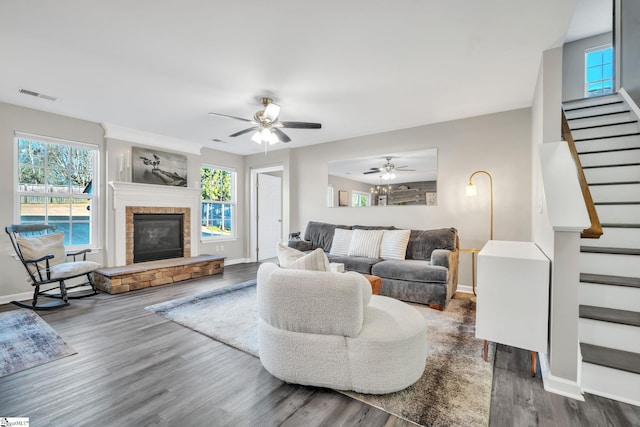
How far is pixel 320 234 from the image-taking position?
5.17m

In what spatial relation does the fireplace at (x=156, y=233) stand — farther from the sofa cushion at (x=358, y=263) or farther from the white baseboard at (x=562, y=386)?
the white baseboard at (x=562, y=386)

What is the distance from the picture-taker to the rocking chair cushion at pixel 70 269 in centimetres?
340

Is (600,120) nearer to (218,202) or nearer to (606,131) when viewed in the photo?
(606,131)

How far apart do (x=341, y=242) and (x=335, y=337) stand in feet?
10.1

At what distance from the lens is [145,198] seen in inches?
191

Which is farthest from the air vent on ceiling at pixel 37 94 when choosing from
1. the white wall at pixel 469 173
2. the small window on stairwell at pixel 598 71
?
the small window on stairwell at pixel 598 71

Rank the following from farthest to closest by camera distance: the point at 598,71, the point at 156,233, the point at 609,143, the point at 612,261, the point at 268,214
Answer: the point at 268,214
the point at 156,233
the point at 598,71
the point at 609,143
the point at 612,261

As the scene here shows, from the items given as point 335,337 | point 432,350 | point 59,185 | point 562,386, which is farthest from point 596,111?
point 59,185

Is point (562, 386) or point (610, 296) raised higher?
point (610, 296)

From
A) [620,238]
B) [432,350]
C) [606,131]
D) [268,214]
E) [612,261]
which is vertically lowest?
[432,350]

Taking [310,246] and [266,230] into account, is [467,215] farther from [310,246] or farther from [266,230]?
[266,230]

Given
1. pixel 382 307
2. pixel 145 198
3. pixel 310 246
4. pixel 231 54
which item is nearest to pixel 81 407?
pixel 382 307

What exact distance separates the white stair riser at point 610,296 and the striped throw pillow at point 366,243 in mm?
2422

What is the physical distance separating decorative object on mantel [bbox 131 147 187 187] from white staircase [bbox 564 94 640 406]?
5.86 m
